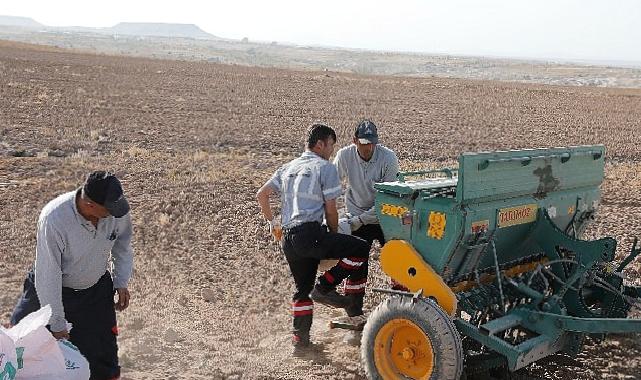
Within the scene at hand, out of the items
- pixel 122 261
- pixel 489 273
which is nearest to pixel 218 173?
pixel 489 273

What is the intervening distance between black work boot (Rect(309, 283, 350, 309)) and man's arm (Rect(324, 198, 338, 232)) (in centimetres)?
57

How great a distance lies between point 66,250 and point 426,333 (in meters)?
2.09

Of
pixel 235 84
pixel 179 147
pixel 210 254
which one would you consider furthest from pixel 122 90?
pixel 210 254

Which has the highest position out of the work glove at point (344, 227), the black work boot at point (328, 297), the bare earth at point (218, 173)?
the work glove at point (344, 227)

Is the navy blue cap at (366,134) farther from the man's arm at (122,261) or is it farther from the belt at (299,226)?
the man's arm at (122,261)

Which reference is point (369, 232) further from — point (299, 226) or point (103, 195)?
point (103, 195)

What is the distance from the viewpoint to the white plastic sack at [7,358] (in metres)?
3.06

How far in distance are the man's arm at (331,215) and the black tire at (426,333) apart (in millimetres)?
793

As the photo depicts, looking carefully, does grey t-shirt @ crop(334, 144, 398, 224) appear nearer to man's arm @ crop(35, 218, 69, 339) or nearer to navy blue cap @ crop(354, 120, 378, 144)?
navy blue cap @ crop(354, 120, 378, 144)

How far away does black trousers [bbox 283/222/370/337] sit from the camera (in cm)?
486

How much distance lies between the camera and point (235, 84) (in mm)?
36375

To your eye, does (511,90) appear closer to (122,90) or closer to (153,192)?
(122,90)

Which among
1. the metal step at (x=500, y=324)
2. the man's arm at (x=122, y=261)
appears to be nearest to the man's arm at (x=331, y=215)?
the metal step at (x=500, y=324)

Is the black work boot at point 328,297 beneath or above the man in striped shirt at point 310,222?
beneath
